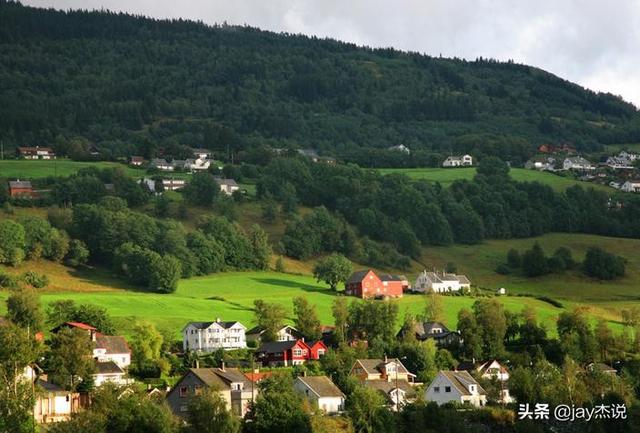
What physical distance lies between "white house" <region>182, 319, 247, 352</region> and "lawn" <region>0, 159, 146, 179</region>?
2681 inches

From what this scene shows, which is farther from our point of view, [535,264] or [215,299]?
[535,264]

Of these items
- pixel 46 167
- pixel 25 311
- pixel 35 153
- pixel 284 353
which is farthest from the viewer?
pixel 35 153

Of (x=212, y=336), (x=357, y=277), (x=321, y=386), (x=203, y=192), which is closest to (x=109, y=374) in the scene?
(x=321, y=386)

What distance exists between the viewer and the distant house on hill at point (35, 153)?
178500 millimetres

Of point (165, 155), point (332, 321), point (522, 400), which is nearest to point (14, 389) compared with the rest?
point (522, 400)

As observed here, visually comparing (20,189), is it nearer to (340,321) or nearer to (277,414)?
(340,321)

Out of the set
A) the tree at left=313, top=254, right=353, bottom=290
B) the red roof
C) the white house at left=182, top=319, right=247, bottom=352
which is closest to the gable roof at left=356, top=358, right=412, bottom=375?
the white house at left=182, top=319, right=247, bottom=352

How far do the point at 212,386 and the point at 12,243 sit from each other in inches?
1954

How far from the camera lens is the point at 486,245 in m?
150

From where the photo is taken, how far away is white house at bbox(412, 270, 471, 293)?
12038cm

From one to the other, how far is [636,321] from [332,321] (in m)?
22.4

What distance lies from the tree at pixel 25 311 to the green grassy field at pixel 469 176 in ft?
330

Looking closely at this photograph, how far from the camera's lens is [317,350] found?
8650 centimetres

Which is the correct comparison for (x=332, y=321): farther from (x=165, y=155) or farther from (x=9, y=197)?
(x=165, y=155)
